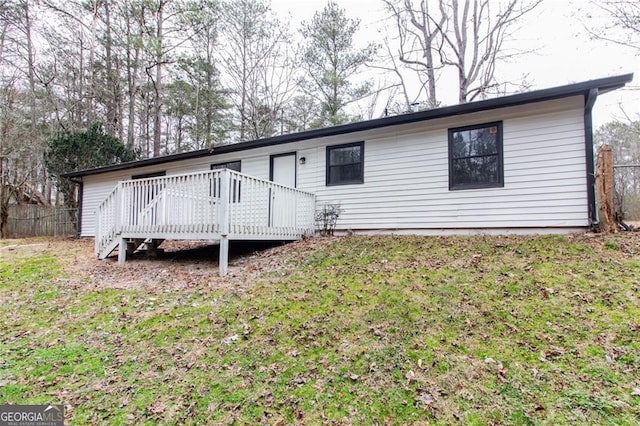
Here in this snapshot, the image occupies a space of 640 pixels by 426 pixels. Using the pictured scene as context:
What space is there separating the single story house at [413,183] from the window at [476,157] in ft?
0.07

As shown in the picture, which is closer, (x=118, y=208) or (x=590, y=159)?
(x=590, y=159)

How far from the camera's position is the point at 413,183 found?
792cm

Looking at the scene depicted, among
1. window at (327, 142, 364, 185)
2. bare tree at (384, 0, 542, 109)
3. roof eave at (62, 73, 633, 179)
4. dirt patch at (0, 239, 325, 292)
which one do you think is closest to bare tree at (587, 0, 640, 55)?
bare tree at (384, 0, 542, 109)

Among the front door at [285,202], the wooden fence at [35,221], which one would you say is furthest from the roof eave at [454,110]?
the wooden fence at [35,221]

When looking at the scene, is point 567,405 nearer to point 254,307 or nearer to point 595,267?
point 595,267

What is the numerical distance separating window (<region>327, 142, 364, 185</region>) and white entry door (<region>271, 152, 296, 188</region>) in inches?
47.6

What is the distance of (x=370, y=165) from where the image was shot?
8492mm

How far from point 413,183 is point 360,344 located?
5.27 meters

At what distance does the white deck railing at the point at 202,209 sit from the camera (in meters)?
6.36

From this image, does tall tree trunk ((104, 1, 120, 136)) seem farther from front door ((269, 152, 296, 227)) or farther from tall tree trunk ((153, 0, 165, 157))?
front door ((269, 152, 296, 227))

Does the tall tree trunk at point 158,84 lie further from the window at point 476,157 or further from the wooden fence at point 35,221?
the window at point 476,157

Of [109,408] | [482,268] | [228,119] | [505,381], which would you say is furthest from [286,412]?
[228,119]

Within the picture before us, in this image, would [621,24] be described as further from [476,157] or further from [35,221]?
→ [35,221]

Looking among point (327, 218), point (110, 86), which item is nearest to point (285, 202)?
point (327, 218)
